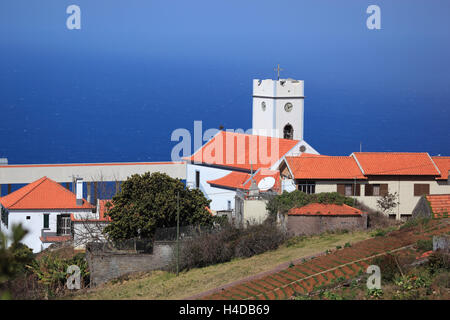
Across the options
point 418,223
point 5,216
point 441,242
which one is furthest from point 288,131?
point 441,242

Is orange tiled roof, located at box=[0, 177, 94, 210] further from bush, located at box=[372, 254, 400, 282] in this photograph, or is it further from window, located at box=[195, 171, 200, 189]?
bush, located at box=[372, 254, 400, 282]

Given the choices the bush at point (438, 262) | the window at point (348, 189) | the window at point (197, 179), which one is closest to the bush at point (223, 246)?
the window at point (348, 189)

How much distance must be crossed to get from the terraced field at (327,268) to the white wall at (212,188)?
1799 cm

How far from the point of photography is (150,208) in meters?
34.2

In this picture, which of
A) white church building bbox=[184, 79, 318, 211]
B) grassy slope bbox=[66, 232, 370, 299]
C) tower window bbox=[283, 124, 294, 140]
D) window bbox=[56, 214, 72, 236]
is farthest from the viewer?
tower window bbox=[283, 124, 294, 140]

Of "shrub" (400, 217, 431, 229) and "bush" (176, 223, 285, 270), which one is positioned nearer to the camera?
"shrub" (400, 217, 431, 229)

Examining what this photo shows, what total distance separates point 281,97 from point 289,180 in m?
16.1

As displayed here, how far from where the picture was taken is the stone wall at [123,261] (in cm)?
3178

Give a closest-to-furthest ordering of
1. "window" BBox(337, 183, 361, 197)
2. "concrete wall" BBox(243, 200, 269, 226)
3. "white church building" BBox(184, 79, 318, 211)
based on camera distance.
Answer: "concrete wall" BBox(243, 200, 269, 226) < "window" BBox(337, 183, 361, 197) < "white church building" BBox(184, 79, 318, 211)

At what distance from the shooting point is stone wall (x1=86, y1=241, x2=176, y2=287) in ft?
104

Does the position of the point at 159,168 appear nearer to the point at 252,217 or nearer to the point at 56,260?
the point at 252,217

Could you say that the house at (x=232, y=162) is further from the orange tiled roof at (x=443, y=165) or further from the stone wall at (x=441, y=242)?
the stone wall at (x=441, y=242)

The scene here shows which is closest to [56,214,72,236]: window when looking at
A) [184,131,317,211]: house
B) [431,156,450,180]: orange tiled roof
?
[184,131,317,211]: house
